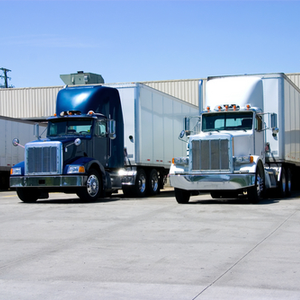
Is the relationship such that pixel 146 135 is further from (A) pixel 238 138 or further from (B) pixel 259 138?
(A) pixel 238 138

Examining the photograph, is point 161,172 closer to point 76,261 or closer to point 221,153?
point 221,153

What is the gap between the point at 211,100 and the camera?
1808 cm

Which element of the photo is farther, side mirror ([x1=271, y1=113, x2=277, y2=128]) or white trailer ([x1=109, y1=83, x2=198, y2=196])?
white trailer ([x1=109, y1=83, x2=198, y2=196])

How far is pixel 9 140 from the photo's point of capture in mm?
28250

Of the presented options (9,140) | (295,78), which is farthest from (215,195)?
(295,78)

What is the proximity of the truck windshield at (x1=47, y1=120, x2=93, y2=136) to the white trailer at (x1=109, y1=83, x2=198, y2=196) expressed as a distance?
2.32m

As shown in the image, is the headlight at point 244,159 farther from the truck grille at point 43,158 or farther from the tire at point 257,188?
the truck grille at point 43,158

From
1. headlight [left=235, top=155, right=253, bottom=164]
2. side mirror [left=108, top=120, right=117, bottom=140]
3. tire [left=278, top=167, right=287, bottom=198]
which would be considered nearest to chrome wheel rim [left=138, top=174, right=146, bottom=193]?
side mirror [left=108, top=120, right=117, bottom=140]

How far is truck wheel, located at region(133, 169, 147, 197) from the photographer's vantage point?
794 inches

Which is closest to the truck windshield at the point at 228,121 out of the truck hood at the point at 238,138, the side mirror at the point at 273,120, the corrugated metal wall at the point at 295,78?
the truck hood at the point at 238,138

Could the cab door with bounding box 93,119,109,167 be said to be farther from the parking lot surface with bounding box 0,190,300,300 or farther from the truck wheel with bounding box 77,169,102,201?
the parking lot surface with bounding box 0,190,300,300

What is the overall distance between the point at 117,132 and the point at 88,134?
5.52 ft

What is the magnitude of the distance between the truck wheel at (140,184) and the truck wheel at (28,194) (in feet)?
12.4

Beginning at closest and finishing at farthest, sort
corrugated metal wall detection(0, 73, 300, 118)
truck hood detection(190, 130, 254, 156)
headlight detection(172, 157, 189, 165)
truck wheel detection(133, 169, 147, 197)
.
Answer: truck hood detection(190, 130, 254, 156) < headlight detection(172, 157, 189, 165) < truck wheel detection(133, 169, 147, 197) < corrugated metal wall detection(0, 73, 300, 118)
